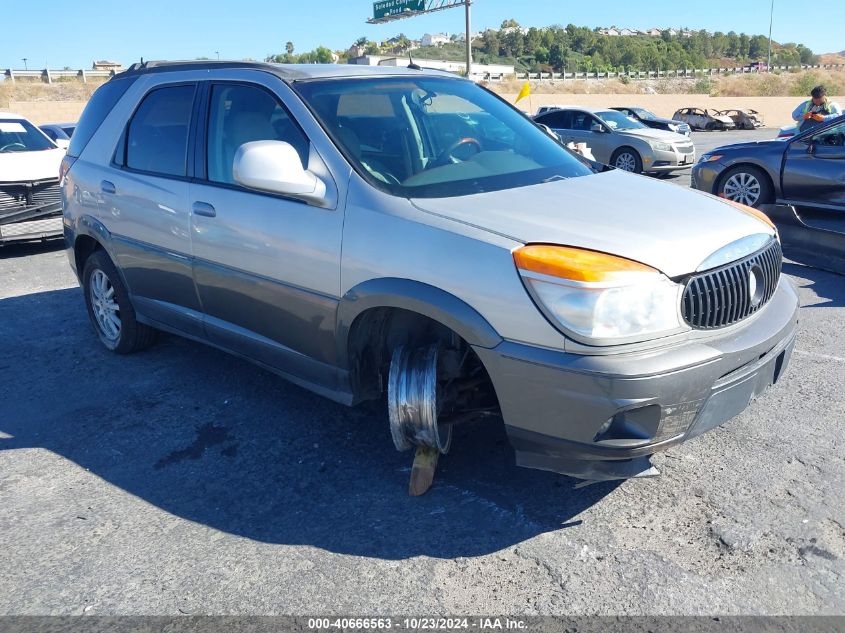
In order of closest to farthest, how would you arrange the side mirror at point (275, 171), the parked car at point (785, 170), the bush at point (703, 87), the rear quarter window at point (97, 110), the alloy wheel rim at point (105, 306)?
the side mirror at point (275, 171)
the rear quarter window at point (97, 110)
the alloy wheel rim at point (105, 306)
the parked car at point (785, 170)
the bush at point (703, 87)

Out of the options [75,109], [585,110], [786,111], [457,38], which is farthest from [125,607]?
[457,38]

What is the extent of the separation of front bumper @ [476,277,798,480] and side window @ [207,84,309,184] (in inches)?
Answer: 66.4

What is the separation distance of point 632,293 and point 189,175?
2.65m

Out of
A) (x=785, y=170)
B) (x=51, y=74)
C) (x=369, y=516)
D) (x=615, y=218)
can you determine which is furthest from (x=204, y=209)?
(x=51, y=74)

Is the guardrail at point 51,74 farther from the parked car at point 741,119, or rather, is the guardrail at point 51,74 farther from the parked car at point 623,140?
the parked car at point 623,140

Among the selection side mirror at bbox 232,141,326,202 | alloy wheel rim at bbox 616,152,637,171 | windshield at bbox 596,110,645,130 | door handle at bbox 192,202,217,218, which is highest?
side mirror at bbox 232,141,326,202

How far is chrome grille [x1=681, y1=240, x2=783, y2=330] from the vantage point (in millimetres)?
2770

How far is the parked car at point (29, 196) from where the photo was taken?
27.6ft

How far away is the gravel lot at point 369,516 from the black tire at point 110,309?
24.7 inches

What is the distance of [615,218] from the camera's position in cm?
301

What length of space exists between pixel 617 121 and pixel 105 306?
14900 millimetres

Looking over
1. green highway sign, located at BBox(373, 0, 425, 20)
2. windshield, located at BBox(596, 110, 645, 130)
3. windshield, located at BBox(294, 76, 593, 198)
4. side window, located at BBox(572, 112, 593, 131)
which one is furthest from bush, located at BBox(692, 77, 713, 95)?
windshield, located at BBox(294, 76, 593, 198)

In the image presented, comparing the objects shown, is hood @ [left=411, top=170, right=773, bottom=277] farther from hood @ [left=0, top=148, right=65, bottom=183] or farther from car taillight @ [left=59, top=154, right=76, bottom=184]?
hood @ [left=0, top=148, right=65, bottom=183]

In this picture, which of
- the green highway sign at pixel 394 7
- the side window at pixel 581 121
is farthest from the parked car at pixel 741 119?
the side window at pixel 581 121
